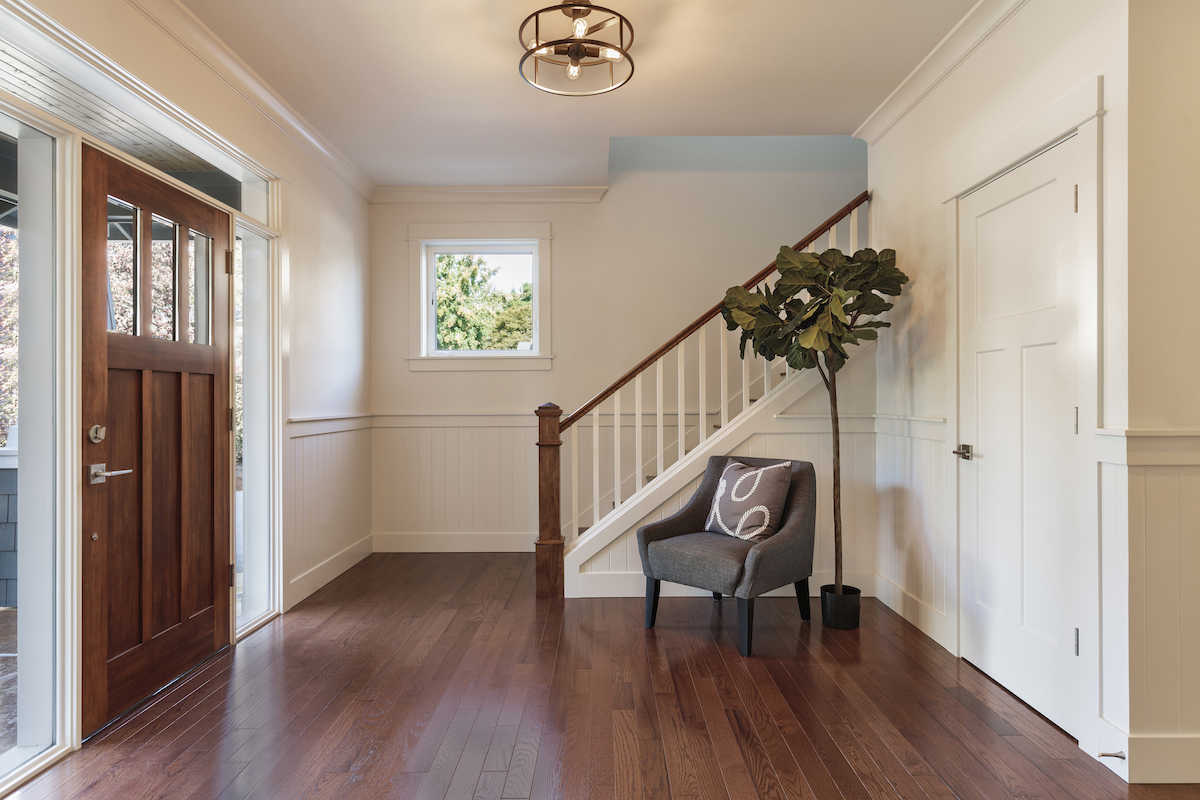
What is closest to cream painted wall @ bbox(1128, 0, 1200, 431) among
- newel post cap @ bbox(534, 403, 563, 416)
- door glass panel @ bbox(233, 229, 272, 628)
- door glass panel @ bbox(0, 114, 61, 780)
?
newel post cap @ bbox(534, 403, 563, 416)

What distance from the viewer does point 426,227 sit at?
17.6 feet

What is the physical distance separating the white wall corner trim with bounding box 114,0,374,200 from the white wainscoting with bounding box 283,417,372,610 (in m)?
1.62

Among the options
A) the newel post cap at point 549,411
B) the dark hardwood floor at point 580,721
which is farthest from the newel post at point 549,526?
the dark hardwood floor at point 580,721

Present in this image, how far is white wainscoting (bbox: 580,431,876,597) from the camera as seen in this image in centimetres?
406

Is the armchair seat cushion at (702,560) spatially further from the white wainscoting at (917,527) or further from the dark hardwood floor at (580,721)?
the white wainscoting at (917,527)

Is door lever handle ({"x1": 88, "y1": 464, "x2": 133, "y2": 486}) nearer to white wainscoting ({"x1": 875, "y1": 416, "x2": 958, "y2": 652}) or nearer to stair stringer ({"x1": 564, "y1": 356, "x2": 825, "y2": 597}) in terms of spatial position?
stair stringer ({"x1": 564, "y1": 356, "x2": 825, "y2": 597})

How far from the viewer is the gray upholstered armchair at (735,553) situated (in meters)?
3.17

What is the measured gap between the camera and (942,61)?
3.17 metres

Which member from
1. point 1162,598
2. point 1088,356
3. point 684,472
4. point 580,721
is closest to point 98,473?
point 580,721

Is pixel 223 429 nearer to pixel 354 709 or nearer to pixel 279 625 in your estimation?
pixel 279 625

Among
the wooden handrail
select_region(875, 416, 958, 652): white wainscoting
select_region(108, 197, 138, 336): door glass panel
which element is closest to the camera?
select_region(108, 197, 138, 336): door glass panel

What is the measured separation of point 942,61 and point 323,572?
171 inches

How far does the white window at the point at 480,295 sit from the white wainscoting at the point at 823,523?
181cm

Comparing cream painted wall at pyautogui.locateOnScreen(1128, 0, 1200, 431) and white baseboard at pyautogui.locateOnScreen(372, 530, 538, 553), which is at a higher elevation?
cream painted wall at pyautogui.locateOnScreen(1128, 0, 1200, 431)
